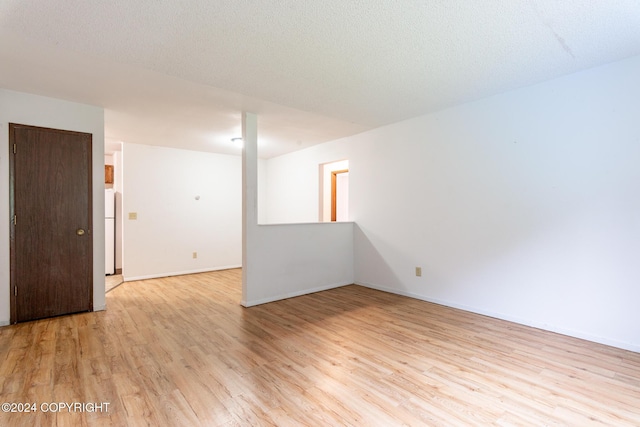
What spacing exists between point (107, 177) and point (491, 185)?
6.55 metres

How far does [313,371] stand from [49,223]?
3.23 m

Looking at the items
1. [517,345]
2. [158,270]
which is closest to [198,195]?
[158,270]

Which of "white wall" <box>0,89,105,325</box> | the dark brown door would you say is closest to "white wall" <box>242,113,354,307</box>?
"white wall" <box>0,89,105,325</box>

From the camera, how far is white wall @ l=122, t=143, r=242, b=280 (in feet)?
17.5

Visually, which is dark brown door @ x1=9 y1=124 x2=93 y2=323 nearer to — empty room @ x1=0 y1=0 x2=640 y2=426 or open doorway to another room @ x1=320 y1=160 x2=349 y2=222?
empty room @ x1=0 y1=0 x2=640 y2=426

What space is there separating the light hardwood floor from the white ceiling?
2305mm

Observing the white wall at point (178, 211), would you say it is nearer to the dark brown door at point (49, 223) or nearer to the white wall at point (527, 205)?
the dark brown door at point (49, 223)

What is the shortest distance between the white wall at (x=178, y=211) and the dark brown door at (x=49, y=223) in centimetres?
179

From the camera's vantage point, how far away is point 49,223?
3.36 meters

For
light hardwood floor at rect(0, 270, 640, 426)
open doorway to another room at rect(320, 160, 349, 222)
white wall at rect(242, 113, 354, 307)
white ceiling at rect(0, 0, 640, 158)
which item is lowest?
light hardwood floor at rect(0, 270, 640, 426)

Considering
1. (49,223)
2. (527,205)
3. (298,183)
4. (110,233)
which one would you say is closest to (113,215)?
(110,233)

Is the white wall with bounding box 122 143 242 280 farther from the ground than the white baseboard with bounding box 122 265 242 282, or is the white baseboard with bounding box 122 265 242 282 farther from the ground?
the white wall with bounding box 122 143 242 280

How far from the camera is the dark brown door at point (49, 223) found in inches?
126

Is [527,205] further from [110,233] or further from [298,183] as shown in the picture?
[110,233]
